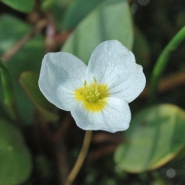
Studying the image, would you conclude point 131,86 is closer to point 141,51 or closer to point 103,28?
point 103,28

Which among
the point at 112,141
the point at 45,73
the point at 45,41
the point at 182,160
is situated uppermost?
the point at 45,73

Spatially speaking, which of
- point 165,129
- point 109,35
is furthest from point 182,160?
point 109,35


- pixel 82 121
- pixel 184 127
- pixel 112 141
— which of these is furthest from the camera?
pixel 112 141

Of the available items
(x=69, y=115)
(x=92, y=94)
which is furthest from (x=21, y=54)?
(x=92, y=94)

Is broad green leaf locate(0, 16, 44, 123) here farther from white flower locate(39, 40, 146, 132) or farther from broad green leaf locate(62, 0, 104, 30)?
white flower locate(39, 40, 146, 132)

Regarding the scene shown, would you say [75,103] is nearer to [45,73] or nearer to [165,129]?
[45,73]

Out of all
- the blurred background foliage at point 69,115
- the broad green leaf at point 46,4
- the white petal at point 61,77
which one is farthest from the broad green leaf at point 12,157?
the broad green leaf at point 46,4

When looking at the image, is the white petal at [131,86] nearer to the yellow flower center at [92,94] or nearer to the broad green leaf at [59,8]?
the yellow flower center at [92,94]
